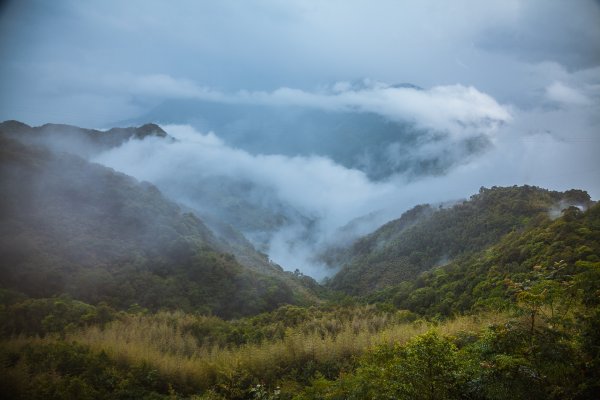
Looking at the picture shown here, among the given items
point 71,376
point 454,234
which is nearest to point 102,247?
point 71,376

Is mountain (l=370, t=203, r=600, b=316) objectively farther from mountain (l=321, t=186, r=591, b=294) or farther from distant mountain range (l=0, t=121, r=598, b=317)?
mountain (l=321, t=186, r=591, b=294)

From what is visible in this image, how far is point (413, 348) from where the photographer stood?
6.71 metres

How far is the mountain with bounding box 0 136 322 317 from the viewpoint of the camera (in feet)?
90.3

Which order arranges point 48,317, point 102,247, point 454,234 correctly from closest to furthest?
point 48,317
point 102,247
point 454,234

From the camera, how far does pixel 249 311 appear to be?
36469 millimetres

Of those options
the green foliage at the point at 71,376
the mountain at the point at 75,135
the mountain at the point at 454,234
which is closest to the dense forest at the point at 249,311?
the green foliage at the point at 71,376

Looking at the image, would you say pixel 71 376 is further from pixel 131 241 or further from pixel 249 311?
pixel 131 241

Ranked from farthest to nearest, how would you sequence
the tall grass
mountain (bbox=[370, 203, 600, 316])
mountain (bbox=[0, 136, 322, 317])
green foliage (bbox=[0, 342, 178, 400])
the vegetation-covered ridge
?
mountain (bbox=[0, 136, 322, 317]) → mountain (bbox=[370, 203, 600, 316]) → the tall grass → green foliage (bbox=[0, 342, 178, 400]) → the vegetation-covered ridge

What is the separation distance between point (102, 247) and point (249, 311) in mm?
14905

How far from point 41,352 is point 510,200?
65.7 meters

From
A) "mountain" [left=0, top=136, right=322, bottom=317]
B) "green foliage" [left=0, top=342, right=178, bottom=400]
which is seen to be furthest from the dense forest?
"mountain" [left=0, top=136, right=322, bottom=317]

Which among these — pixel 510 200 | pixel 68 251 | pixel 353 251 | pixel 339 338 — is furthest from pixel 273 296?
pixel 353 251

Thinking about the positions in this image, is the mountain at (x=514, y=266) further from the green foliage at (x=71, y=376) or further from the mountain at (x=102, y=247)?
the mountain at (x=102, y=247)

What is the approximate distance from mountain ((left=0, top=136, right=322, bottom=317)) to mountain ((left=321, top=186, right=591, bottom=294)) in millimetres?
29271
